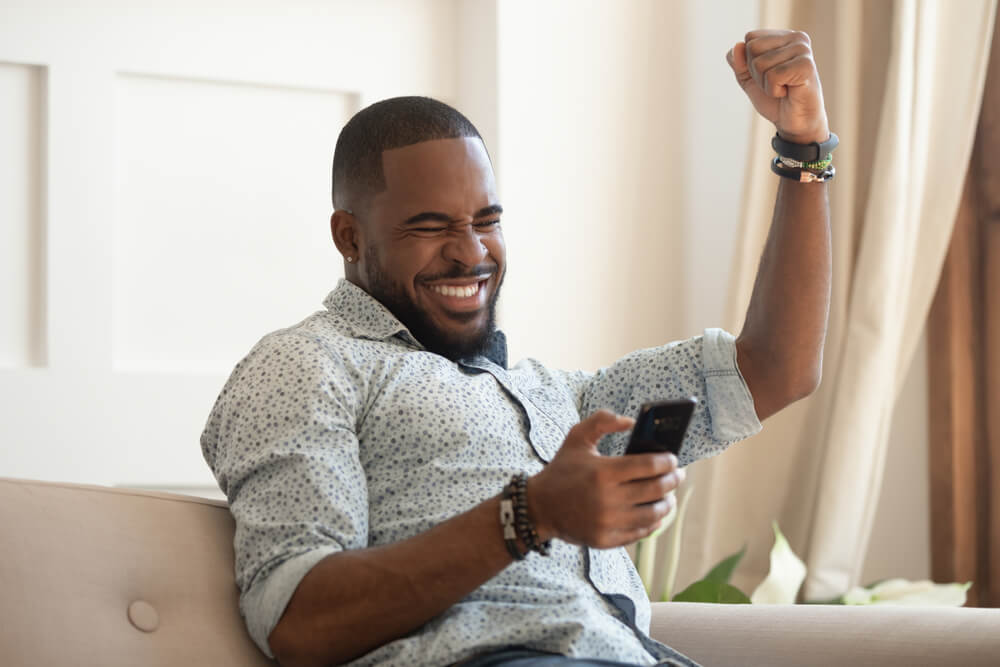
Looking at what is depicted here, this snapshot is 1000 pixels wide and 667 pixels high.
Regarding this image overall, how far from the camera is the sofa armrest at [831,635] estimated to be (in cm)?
125

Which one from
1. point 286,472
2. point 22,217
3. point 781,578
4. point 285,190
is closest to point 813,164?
point 286,472

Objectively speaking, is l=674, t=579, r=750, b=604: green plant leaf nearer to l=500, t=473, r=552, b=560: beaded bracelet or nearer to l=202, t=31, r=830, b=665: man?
l=202, t=31, r=830, b=665: man

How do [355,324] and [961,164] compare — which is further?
[961,164]

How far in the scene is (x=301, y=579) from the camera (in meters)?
1.01

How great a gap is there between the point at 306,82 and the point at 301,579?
158cm

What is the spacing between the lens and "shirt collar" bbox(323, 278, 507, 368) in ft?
4.28

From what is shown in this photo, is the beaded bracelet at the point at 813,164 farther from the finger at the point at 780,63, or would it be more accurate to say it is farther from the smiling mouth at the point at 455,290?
the smiling mouth at the point at 455,290

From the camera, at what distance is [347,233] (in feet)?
4.57

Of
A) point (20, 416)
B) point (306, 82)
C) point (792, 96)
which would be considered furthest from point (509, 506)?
point (306, 82)

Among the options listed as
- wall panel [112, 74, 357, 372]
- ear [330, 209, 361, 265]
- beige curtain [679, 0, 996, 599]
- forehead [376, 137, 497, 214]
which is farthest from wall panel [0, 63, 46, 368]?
beige curtain [679, 0, 996, 599]

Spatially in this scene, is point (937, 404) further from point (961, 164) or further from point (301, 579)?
point (301, 579)

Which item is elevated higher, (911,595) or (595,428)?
(595,428)

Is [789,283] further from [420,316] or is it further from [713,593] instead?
[713,593]

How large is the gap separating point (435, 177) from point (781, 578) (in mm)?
1094
